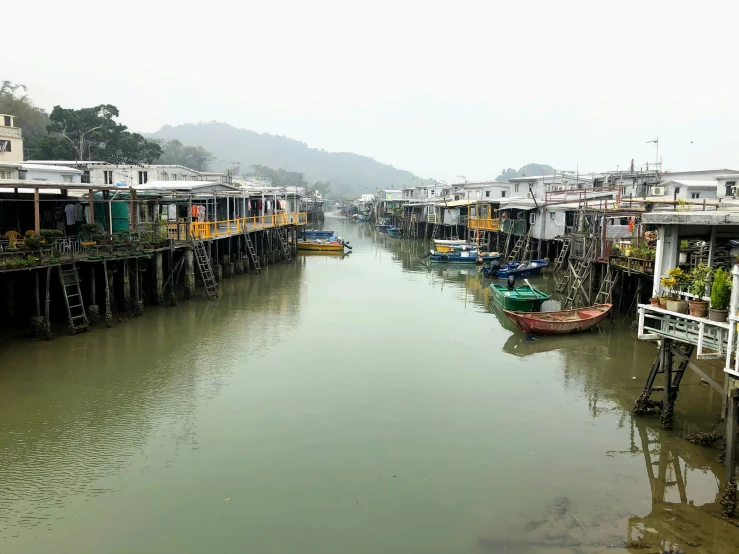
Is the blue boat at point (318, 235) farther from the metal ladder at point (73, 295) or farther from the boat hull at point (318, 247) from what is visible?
the metal ladder at point (73, 295)

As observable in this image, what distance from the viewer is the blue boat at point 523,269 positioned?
35.1m

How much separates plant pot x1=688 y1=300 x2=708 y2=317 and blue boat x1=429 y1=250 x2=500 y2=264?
32.8m

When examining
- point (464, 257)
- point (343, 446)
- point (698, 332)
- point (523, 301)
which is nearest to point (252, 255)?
point (464, 257)

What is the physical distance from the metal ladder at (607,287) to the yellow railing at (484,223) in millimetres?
23245

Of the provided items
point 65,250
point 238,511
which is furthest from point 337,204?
point 238,511

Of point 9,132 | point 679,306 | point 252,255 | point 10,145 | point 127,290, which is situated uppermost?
point 9,132

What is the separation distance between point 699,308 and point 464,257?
110 feet

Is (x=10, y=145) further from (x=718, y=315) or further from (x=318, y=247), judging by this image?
(x=718, y=315)

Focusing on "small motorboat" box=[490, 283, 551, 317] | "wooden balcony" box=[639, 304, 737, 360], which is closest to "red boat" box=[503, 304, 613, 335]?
"small motorboat" box=[490, 283, 551, 317]

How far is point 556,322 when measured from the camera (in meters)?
20.8

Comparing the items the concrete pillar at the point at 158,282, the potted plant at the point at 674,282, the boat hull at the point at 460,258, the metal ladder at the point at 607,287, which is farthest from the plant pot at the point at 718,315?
the boat hull at the point at 460,258

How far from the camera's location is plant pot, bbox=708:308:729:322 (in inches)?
380

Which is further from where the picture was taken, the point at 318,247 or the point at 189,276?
the point at 318,247

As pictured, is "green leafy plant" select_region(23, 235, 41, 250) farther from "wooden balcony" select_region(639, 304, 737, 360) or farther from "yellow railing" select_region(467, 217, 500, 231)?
"yellow railing" select_region(467, 217, 500, 231)
